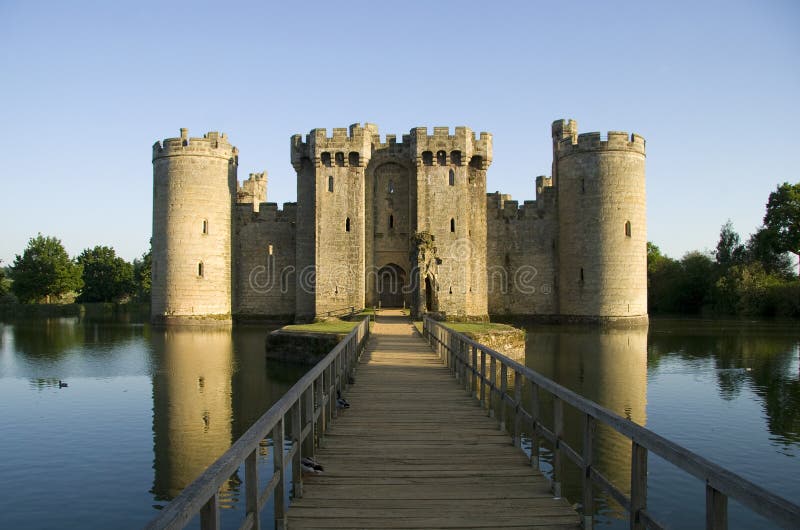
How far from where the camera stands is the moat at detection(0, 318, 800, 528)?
8.55 meters

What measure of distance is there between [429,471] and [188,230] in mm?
30849

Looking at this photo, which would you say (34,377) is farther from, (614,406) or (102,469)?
(614,406)

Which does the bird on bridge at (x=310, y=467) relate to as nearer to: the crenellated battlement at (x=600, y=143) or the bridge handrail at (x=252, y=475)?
the bridge handrail at (x=252, y=475)

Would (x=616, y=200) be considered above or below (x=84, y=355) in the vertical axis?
above

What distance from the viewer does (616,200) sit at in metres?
34.3

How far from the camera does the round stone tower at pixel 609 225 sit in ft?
112

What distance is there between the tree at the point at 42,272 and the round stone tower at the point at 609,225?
146 ft

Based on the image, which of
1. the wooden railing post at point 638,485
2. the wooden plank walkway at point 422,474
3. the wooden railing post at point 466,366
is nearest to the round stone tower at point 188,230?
the wooden railing post at point 466,366

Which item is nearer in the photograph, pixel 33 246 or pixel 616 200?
pixel 616 200

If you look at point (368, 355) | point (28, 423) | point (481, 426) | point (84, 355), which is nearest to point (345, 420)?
point (481, 426)

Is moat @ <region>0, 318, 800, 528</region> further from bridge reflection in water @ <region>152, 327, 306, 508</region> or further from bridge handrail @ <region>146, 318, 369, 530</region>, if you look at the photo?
bridge handrail @ <region>146, 318, 369, 530</region>

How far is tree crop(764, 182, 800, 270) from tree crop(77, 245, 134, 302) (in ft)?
190

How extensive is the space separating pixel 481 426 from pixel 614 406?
7061mm

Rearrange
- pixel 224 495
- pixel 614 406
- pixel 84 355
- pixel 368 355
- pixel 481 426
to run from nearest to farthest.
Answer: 1. pixel 481 426
2. pixel 224 495
3. pixel 614 406
4. pixel 368 355
5. pixel 84 355
